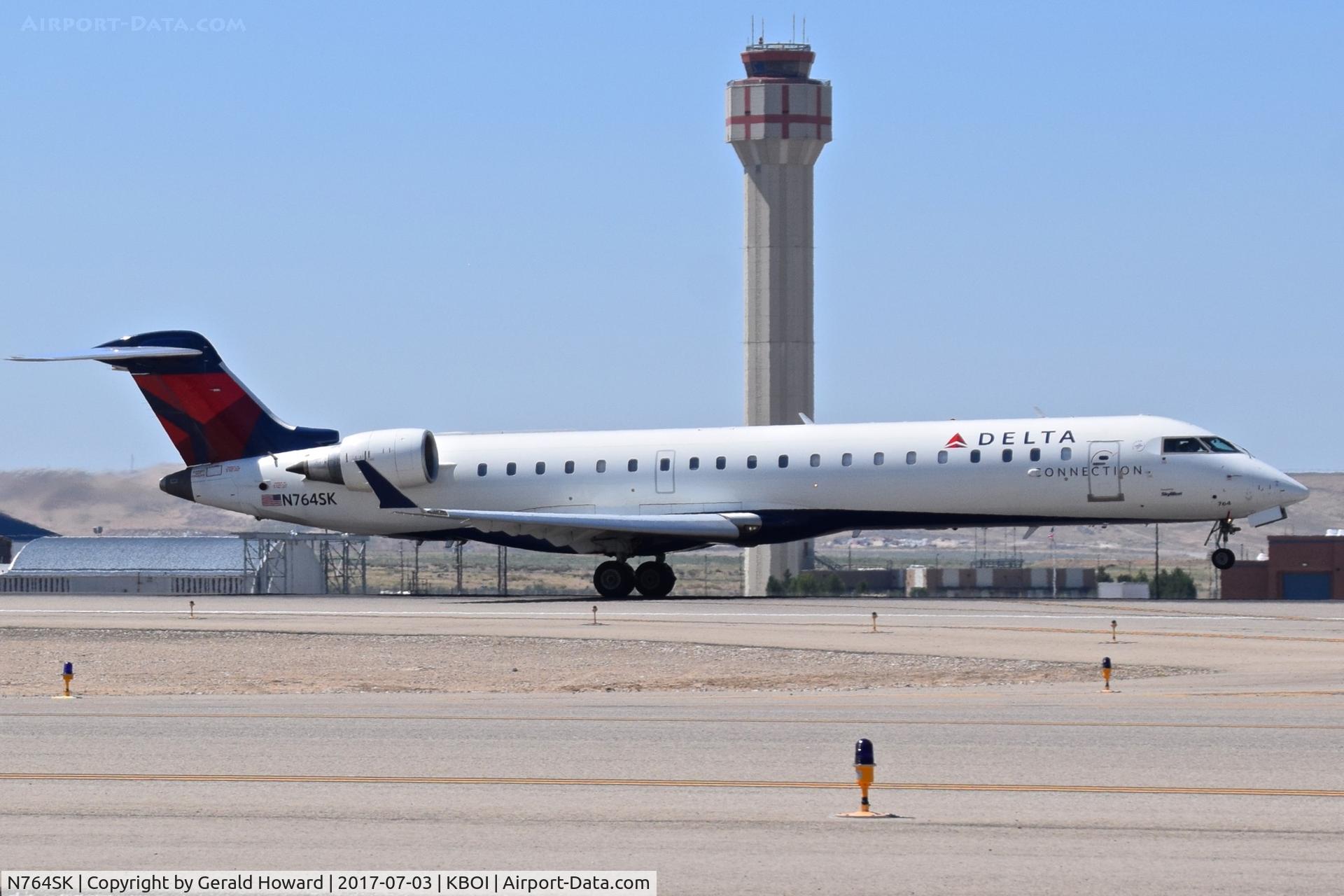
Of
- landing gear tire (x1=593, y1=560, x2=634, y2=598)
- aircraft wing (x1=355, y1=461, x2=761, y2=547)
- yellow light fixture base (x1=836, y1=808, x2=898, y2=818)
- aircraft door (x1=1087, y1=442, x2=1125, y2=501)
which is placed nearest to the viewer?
yellow light fixture base (x1=836, y1=808, x2=898, y2=818)

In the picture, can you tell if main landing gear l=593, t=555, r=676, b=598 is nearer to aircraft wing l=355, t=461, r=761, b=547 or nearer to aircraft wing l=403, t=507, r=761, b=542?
aircraft wing l=355, t=461, r=761, b=547

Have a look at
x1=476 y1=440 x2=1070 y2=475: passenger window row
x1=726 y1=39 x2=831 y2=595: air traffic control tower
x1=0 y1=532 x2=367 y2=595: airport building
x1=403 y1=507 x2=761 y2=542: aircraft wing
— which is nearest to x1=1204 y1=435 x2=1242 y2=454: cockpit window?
x1=476 y1=440 x2=1070 y2=475: passenger window row

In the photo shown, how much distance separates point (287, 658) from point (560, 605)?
1217cm

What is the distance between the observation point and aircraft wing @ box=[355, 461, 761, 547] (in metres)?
39.3

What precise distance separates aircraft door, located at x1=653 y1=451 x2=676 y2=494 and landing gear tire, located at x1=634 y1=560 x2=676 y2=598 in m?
1.71

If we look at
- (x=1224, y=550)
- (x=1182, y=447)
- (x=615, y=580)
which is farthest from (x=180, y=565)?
(x=1224, y=550)

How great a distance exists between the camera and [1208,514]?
37.3 m

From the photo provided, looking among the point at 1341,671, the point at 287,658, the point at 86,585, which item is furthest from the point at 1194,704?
the point at 86,585

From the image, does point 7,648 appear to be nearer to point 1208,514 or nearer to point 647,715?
point 647,715

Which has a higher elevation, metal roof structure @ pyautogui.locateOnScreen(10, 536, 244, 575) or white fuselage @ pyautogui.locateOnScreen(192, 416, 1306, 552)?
white fuselage @ pyautogui.locateOnScreen(192, 416, 1306, 552)

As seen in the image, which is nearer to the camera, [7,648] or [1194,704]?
[1194,704]

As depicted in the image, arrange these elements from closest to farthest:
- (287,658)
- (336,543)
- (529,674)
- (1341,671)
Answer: (1341,671) < (529,674) < (287,658) < (336,543)

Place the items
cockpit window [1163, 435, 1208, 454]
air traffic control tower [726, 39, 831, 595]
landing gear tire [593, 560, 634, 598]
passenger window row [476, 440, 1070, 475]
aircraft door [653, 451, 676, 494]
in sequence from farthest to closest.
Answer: air traffic control tower [726, 39, 831, 595] → landing gear tire [593, 560, 634, 598] → aircraft door [653, 451, 676, 494] → passenger window row [476, 440, 1070, 475] → cockpit window [1163, 435, 1208, 454]

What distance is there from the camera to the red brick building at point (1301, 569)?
189 ft
